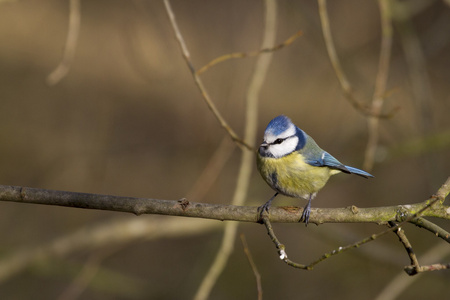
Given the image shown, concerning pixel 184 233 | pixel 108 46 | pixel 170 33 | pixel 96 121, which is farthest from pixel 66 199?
pixel 108 46

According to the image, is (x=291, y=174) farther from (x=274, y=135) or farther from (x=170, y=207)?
(x=170, y=207)

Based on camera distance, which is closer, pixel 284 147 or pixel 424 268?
pixel 424 268

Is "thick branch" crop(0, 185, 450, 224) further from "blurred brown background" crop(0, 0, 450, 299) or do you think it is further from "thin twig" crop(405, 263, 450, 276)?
"blurred brown background" crop(0, 0, 450, 299)

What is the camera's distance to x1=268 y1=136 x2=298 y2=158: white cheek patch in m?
2.42

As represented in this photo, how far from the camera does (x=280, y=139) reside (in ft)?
7.91

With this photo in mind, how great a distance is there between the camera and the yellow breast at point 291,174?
2.39m

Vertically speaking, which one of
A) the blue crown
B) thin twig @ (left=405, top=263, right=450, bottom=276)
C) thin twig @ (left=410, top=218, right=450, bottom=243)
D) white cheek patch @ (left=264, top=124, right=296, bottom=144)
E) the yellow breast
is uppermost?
the blue crown

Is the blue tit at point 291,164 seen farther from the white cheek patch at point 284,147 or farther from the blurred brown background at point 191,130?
the blurred brown background at point 191,130

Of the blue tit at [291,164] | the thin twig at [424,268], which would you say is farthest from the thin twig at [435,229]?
the blue tit at [291,164]

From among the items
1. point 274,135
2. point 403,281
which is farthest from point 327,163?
point 403,281

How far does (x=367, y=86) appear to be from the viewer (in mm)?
4188

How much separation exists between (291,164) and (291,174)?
5cm

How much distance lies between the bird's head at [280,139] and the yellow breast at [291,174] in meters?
0.03

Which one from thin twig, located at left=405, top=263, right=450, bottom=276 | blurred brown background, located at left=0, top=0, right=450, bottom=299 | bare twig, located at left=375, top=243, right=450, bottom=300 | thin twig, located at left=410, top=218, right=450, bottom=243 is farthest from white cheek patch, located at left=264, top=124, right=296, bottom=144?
bare twig, located at left=375, top=243, right=450, bottom=300
